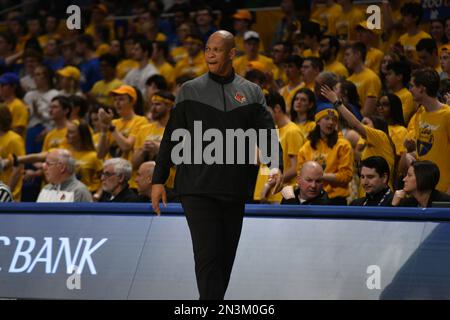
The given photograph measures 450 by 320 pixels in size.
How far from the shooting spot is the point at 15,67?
15.9 metres

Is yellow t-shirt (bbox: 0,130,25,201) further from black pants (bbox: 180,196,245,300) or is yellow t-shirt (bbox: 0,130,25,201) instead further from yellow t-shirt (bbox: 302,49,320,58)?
black pants (bbox: 180,196,245,300)

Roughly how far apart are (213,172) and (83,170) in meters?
4.77

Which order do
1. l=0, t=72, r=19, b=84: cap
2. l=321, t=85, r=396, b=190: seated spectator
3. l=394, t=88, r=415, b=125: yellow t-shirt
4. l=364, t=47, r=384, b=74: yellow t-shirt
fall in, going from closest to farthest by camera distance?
l=321, t=85, r=396, b=190: seated spectator, l=394, t=88, r=415, b=125: yellow t-shirt, l=364, t=47, r=384, b=74: yellow t-shirt, l=0, t=72, r=19, b=84: cap

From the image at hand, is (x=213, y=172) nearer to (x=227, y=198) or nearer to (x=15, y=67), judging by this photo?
(x=227, y=198)

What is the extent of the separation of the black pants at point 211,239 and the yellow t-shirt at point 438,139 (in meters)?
2.81

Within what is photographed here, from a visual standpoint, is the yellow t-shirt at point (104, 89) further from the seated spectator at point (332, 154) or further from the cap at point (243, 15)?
the seated spectator at point (332, 154)

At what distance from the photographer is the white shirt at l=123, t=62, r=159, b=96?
1371 centimetres

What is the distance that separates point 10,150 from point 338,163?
3.70 metres

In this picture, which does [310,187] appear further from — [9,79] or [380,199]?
[9,79]

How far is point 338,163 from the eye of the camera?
966 centimetres

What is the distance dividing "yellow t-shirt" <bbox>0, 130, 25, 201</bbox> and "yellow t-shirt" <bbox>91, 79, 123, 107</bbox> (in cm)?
197

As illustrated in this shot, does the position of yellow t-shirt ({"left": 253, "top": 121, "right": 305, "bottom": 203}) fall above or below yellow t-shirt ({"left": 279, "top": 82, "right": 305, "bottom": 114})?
below

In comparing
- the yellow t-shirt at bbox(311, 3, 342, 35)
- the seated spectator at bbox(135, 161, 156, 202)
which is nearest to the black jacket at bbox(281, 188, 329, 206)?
the seated spectator at bbox(135, 161, 156, 202)
